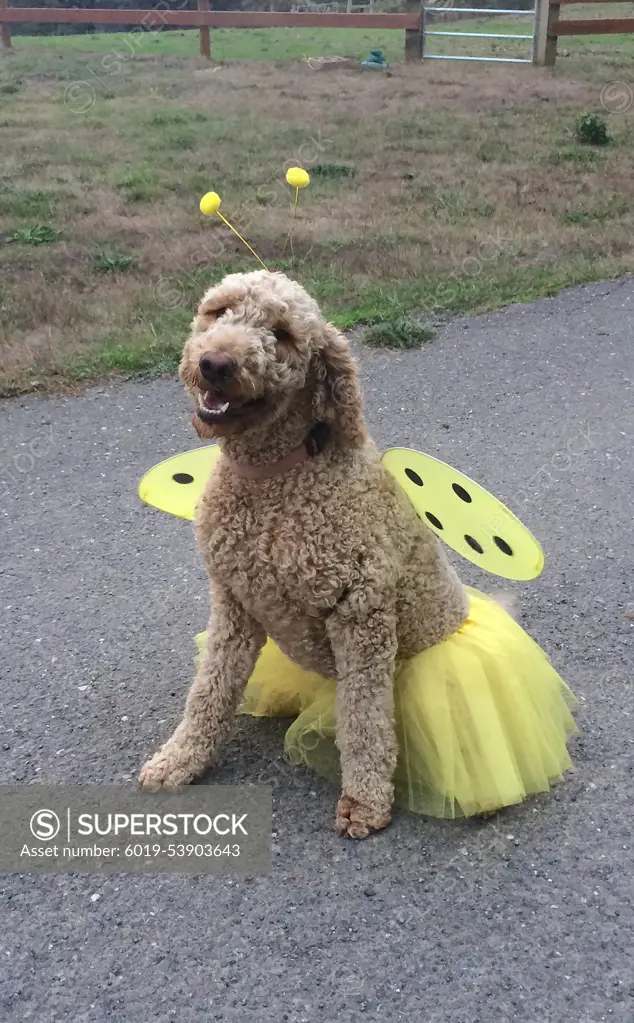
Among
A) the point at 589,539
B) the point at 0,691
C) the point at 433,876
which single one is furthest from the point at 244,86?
the point at 433,876

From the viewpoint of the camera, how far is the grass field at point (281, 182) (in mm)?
7242

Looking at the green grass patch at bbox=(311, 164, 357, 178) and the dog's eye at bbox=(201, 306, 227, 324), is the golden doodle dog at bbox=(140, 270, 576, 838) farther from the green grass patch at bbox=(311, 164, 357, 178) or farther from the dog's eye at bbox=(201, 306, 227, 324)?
the green grass patch at bbox=(311, 164, 357, 178)

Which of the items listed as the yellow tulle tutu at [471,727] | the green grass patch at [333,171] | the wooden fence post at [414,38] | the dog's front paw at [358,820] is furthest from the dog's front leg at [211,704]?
the wooden fence post at [414,38]

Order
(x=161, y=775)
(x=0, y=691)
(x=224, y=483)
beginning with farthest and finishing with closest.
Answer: (x=0, y=691), (x=161, y=775), (x=224, y=483)

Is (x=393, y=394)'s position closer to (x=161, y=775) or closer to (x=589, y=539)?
(x=589, y=539)

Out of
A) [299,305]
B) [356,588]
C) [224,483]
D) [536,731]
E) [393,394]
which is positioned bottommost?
[393,394]

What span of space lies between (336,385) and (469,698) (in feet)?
3.07

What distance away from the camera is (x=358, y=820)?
8.35 feet

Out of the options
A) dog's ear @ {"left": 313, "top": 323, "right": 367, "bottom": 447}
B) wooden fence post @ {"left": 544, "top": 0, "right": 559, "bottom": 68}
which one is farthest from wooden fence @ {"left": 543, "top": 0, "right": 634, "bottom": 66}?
dog's ear @ {"left": 313, "top": 323, "right": 367, "bottom": 447}

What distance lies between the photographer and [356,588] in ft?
7.96

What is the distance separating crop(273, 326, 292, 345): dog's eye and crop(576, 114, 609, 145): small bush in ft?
34.2

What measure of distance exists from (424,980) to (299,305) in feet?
5.32

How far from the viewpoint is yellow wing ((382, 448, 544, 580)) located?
2.52 m

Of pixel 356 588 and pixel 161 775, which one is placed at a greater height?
pixel 356 588
